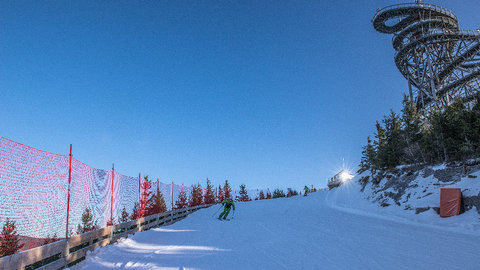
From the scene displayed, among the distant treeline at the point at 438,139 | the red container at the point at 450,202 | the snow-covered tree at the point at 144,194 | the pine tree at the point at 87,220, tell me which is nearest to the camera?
the red container at the point at 450,202

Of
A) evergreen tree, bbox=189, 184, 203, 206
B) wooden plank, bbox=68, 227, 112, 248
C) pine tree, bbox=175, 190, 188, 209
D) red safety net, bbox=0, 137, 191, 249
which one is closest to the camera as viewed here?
red safety net, bbox=0, 137, 191, 249

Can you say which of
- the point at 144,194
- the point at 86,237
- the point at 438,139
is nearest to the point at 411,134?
the point at 438,139

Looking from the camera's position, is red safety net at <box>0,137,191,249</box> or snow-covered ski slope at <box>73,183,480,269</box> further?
red safety net at <box>0,137,191,249</box>

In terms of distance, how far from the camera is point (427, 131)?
18188mm

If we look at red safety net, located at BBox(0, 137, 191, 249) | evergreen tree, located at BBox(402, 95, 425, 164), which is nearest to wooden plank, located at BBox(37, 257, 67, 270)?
red safety net, located at BBox(0, 137, 191, 249)

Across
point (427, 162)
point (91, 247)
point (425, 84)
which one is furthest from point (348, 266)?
point (425, 84)

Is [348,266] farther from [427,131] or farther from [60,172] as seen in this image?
[427,131]

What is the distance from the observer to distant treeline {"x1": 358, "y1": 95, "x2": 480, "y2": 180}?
47.3 ft

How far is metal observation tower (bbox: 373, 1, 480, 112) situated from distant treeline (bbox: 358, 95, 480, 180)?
21.0 meters

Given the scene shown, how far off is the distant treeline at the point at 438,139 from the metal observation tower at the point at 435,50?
2098cm

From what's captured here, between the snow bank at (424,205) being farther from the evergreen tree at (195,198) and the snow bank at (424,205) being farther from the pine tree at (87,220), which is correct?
the evergreen tree at (195,198)

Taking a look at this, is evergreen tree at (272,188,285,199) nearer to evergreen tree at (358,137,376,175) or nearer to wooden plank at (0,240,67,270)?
evergreen tree at (358,137,376,175)

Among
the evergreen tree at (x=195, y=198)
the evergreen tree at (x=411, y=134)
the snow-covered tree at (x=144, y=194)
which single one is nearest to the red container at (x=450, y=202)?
the evergreen tree at (x=411, y=134)

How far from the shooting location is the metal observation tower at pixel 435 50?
3647 cm
